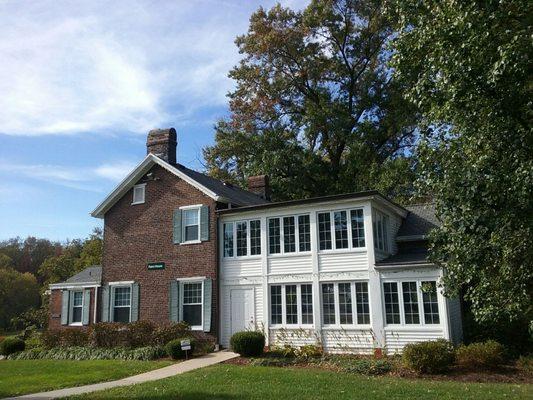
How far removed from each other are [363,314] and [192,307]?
724 centimetres

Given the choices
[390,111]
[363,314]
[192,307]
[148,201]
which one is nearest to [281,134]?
[390,111]

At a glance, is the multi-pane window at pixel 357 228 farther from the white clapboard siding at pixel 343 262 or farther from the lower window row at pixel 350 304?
the lower window row at pixel 350 304

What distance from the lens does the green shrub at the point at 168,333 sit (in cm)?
1927

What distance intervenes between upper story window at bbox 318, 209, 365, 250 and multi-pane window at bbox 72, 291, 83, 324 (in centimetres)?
1259

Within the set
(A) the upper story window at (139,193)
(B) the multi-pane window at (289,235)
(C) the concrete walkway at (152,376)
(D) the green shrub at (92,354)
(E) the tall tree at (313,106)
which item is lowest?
(C) the concrete walkway at (152,376)

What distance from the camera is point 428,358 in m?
13.5

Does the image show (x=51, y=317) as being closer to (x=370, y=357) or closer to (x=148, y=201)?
(x=148, y=201)

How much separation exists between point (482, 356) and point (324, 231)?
718cm

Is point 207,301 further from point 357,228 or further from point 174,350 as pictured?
point 357,228

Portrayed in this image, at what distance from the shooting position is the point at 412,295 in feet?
56.0

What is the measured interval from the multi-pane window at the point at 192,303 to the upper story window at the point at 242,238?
6.32 feet

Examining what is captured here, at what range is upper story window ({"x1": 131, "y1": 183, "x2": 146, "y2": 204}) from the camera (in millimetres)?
23359

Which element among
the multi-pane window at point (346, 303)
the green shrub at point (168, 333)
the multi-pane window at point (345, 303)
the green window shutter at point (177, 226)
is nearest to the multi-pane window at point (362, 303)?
the multi-pane window at point (346, 303)

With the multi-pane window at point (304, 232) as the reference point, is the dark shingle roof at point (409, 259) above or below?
below
